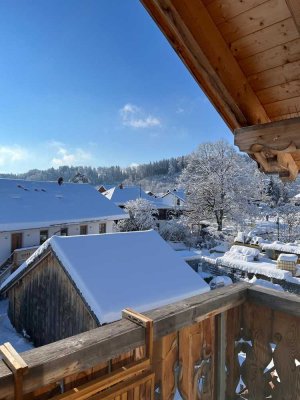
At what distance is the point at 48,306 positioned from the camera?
8203 mm

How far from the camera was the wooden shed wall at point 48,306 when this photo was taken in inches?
285

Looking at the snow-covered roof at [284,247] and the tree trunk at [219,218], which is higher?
the tree trunk at [219,218]

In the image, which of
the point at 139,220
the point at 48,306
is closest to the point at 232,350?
the point at 48,306

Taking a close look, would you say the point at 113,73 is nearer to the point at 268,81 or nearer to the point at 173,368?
the point at 268,81

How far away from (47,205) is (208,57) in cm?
1602

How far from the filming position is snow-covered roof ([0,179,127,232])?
570 inches

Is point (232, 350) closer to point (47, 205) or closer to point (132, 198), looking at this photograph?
point (47, 205)

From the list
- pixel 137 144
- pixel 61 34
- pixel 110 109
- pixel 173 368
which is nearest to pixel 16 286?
pixel 61 34

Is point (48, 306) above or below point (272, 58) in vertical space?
below

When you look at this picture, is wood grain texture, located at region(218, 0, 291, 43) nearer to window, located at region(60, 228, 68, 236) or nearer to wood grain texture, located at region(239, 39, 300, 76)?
wood grain texture, located at region(239, 39, 300, 76)

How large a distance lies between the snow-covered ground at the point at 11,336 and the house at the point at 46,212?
4.28 metres

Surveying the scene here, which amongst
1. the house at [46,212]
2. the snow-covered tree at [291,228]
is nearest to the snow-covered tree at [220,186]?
the snow-covered tree at [291,228]

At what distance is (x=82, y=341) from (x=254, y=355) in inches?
52.3

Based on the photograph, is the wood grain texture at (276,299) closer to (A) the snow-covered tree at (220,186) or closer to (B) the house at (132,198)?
(A) the snow-covered tree at (220,186)
